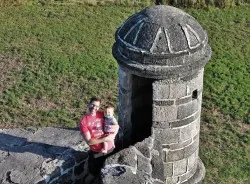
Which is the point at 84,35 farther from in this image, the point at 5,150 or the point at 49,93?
the point at 5,150

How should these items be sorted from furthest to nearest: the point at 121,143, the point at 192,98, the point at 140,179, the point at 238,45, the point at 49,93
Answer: the point at 238,45 → the point at 49,93 → the point at 121,143 → the point at 192,98 → the point at 140,179

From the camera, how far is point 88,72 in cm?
1261

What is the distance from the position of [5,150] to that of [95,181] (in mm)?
1402

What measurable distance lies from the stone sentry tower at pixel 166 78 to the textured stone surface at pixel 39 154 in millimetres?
853

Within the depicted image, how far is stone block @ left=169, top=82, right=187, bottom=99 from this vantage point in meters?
7.54

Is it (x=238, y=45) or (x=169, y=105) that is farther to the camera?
(x=238, y=45)

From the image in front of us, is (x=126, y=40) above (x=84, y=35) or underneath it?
above

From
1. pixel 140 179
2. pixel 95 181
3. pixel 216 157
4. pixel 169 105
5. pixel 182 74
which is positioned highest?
pixel 182 74

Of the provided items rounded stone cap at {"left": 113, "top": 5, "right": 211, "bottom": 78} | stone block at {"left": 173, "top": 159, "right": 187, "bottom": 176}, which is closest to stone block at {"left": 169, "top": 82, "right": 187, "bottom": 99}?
rounded stone cap at {"left": 113, "top": 5, "right": 211, "bottom": 78}

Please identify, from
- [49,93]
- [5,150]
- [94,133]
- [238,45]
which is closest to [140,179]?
[94,133]

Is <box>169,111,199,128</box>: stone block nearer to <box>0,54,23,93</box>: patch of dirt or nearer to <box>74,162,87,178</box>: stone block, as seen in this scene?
<box>74,162,87,178</box>: stone block

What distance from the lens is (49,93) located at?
39.2ft

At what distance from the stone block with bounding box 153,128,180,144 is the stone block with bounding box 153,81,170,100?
1.77 ft

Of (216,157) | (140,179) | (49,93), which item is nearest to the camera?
(140,179)
